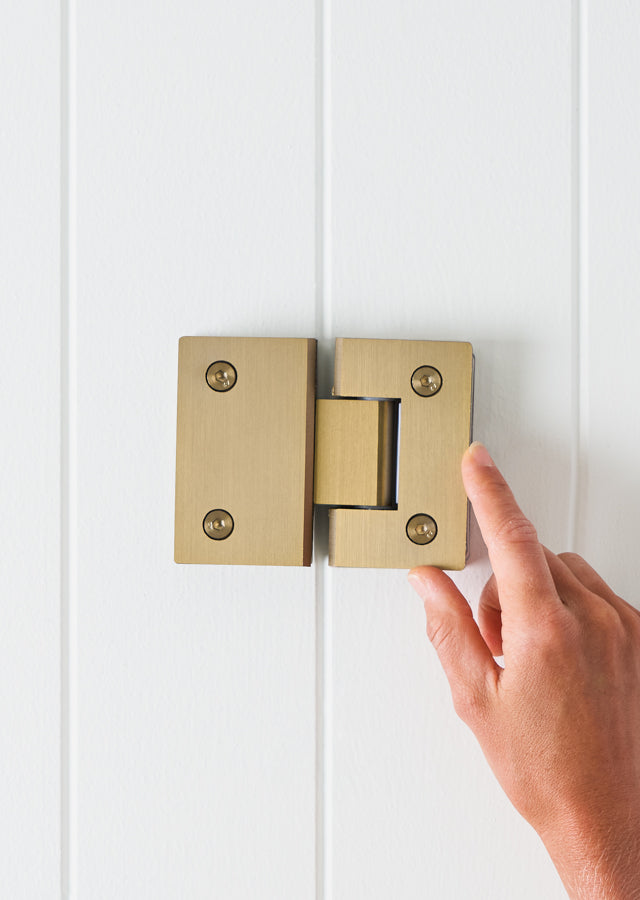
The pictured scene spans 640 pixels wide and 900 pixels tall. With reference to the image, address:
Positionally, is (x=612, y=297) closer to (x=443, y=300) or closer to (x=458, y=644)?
(x=443, y=300)

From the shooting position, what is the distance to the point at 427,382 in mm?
494

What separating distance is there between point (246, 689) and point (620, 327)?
0.39m

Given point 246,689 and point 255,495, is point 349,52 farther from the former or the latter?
point 246,689

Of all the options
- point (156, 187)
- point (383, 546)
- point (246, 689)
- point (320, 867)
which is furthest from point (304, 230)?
point (320, 867)

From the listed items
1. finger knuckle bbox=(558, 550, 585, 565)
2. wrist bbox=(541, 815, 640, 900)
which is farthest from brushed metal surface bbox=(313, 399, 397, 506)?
wrist bbox=(541, 815, 640, 900)

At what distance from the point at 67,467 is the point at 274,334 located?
187 mm

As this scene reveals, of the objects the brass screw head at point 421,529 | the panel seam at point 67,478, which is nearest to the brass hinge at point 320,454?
the brass screw head at point 421,529

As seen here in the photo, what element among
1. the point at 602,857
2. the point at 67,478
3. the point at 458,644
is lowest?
the point at 602,857

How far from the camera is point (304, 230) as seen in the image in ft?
1.73

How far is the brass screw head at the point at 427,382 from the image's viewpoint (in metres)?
0.49

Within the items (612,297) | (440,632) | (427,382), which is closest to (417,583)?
(440,632)

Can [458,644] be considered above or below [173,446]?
below

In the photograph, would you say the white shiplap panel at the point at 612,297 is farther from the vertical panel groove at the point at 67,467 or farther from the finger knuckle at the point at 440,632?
the vertical panel groove at the point at 67,467

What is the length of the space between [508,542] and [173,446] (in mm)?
253
